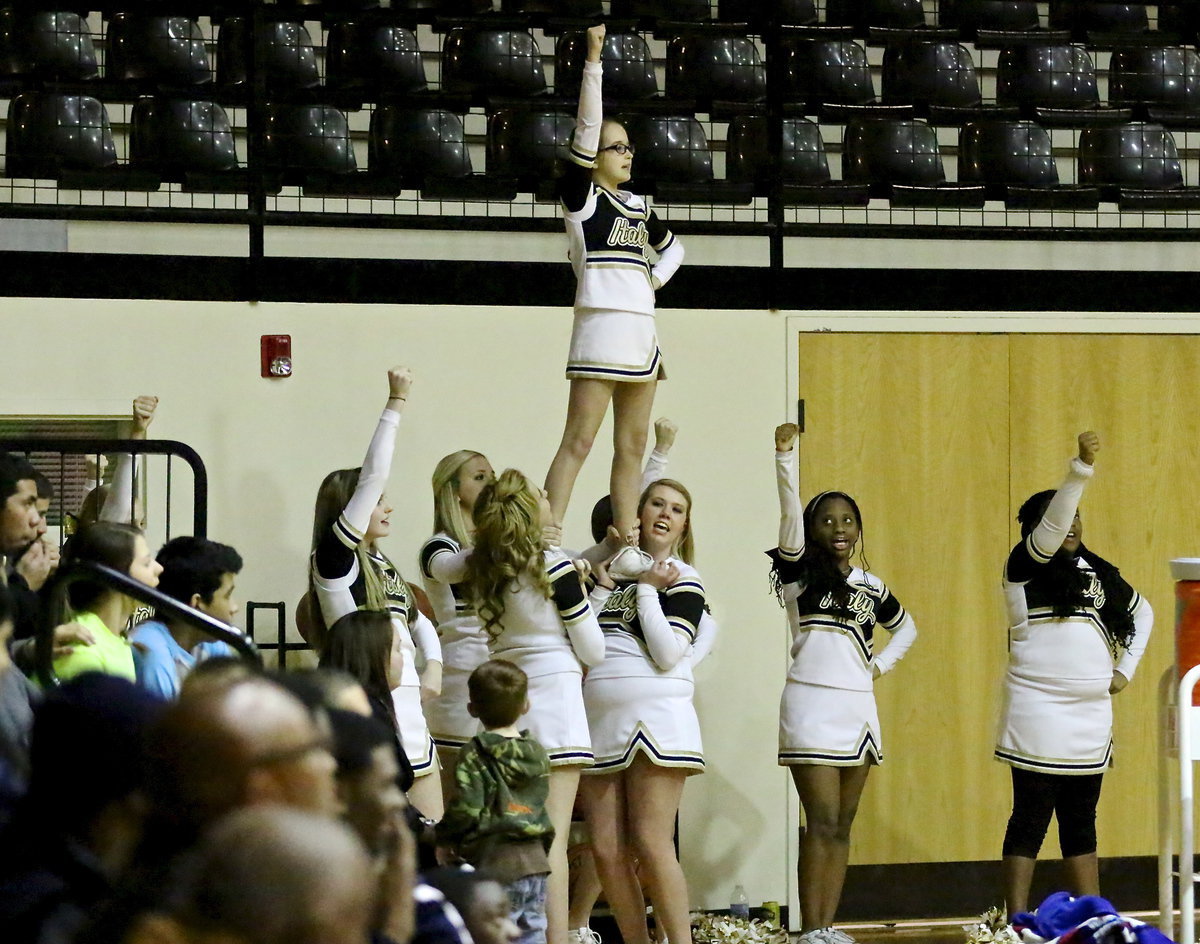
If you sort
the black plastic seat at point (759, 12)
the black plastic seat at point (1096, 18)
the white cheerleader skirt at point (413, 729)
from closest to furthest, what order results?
the white cheerleader skirt at point (413, 729) < the black plastic seat at point (759, 12) < the black plastic seat at point (1096, 18)

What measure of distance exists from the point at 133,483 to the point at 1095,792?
3.05 m

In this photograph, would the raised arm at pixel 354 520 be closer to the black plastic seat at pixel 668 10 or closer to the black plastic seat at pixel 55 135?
the black plastic seat at pixel 55 135

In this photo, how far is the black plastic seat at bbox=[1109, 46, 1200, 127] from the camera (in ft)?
24.3

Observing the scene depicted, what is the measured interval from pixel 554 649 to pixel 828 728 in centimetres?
114

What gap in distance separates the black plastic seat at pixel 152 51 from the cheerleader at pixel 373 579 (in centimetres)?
273

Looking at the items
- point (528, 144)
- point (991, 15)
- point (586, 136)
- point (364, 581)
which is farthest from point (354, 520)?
point (991, 15)

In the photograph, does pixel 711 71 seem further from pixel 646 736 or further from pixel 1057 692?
pixel 646 736

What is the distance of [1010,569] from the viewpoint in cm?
549

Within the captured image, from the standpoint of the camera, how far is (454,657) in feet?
15.8

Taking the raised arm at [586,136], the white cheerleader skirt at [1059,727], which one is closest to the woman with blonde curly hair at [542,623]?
the raised arm at [586,136]

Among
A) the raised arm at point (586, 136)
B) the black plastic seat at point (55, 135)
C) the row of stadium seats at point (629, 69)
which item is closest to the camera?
the raised arm at point (586, 136)

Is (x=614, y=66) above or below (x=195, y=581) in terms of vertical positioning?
above

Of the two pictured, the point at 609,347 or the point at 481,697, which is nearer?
the point at 481,697

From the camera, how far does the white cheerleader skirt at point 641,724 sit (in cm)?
473
